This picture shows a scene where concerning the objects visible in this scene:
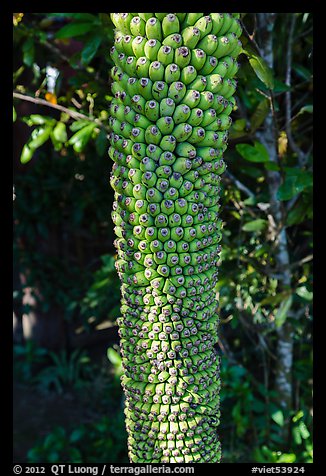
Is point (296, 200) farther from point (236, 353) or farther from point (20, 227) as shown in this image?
point (20, 227)

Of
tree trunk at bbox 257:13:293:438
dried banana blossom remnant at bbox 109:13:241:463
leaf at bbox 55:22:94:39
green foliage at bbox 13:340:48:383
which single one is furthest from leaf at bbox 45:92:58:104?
green foliage at bbox 13:340:48:383

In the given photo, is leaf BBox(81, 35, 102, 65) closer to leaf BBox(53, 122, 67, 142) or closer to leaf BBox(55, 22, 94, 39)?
leaf BBox(55, 22, 94, 39)

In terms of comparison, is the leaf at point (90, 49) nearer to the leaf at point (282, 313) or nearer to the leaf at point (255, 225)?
the leaf at point (255, 225)

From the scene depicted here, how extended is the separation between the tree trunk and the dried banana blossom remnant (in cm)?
66

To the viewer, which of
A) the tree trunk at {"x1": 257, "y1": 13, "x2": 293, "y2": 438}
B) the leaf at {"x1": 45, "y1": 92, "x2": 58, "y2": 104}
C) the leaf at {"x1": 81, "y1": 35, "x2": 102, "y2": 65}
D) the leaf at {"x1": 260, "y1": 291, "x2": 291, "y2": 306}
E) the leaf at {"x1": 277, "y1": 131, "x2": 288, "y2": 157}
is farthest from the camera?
the leaf at {"x1": 45, "y1": 92, "x2": 58, "y2": 104}

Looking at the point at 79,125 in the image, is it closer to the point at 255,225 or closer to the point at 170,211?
the point at 255,225

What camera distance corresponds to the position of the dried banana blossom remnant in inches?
35.1

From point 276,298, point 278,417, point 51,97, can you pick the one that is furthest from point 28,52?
point 278,417

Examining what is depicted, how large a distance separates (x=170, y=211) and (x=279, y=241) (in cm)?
96

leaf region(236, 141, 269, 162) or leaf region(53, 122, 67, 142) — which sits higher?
leaf region(53, 122, 67, 142)

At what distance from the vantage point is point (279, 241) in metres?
1.81

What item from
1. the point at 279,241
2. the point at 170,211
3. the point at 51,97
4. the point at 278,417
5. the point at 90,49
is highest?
the point at 51,97

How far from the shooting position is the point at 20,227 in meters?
2.69
